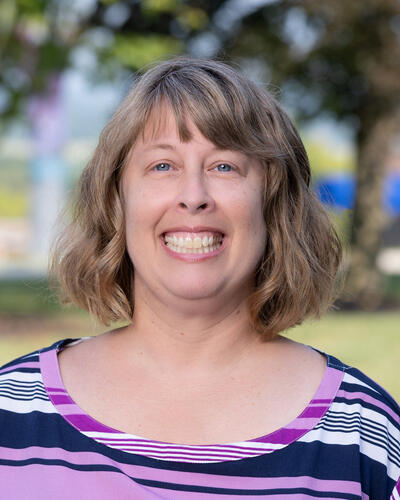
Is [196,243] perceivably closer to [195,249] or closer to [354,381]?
[195,249]

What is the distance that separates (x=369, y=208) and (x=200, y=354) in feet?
35.7

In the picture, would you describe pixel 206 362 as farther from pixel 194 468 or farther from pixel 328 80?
pixel 328 80

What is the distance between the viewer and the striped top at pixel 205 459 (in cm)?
193

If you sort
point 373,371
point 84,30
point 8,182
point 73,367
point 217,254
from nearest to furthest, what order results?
point 217,254
point 73,367
point 373,371
point 84,30
point 8,182

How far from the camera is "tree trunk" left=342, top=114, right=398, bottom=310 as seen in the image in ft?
41.2

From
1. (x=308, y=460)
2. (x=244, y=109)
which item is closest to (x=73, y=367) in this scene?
(x=308, y=460)

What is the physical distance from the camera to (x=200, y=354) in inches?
86.1

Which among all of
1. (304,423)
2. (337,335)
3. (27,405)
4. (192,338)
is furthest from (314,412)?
(337,335)

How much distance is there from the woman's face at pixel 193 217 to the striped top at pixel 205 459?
0.40 m

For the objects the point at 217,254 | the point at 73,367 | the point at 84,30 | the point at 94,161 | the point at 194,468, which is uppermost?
the point at 84,30

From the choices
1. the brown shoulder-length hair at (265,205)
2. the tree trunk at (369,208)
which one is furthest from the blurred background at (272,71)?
the brown shoulder-length hair at (265,205)

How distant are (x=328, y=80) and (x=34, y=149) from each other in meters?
6.64

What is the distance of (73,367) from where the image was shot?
222cm

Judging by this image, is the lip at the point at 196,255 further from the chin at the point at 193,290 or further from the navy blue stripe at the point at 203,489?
the navy blue stripe at the point at 203,489
